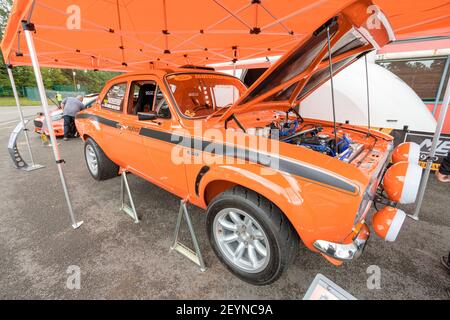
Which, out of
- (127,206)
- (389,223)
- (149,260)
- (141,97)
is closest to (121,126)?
(141,97)

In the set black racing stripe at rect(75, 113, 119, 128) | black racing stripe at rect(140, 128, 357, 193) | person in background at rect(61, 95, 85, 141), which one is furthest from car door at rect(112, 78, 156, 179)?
person in background at rect(61, 95, 85, 141)

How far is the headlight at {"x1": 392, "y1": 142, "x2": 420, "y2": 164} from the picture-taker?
7.43 ft

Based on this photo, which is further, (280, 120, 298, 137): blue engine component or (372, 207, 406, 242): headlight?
(280, 120, 298, 137): blue engine component

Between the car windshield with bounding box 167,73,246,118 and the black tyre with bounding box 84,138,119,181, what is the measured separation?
2.20 meters

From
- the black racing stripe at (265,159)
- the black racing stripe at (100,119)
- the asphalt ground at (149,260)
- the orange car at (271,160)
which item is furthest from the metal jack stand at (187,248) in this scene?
the black racing stripe at (100,119)

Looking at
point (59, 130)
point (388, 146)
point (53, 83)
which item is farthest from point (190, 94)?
point (53, 83)

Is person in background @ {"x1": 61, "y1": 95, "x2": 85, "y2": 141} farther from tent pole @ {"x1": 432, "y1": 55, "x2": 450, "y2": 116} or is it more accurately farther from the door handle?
tent pole @ {"x1": 432, "y1": 55, "x2": 450, "y2": 116}

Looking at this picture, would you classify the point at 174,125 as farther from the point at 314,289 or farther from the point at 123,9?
the point at 123,9

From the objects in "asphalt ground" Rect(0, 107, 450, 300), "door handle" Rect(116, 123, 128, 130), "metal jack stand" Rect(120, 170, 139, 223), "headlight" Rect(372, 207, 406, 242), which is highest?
"door handle" Rect(116, 123, 128, 130)

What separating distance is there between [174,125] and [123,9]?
103 inches

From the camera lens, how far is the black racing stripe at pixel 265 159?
152 cm

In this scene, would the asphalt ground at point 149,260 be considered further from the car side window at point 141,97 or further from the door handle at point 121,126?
the car side window at point 141,97

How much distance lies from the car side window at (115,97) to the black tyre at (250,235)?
7.79ft

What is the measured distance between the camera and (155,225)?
3.02m
